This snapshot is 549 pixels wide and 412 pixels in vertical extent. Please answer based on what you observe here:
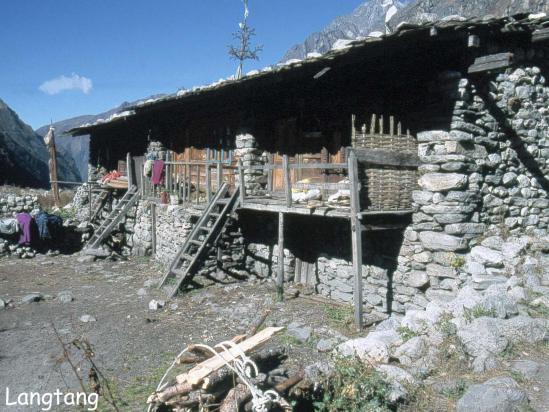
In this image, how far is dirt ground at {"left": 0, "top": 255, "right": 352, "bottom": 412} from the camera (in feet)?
17.4

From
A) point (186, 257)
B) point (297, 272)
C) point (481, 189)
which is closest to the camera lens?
point (481, 189)

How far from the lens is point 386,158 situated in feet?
21.6

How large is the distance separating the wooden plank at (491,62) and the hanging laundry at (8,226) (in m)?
12.5

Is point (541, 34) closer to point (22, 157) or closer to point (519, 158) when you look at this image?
point (519, 158)

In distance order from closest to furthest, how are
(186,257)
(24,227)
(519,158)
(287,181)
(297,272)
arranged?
(519,158) < (287,181) < (186,257) < (297,272) < (24,227)

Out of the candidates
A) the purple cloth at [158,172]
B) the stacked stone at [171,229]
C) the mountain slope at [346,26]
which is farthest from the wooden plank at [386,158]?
the mountain slope at [346,26]

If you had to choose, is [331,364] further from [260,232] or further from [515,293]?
[260,232]

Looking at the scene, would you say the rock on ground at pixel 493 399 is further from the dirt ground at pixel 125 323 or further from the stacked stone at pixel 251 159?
the stacked stone at pixel 251 159

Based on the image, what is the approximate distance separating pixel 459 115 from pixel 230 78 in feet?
15.0

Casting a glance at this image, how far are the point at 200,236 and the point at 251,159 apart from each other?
205 centimetres

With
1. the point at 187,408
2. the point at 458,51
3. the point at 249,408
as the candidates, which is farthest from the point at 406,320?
the point at 458,51

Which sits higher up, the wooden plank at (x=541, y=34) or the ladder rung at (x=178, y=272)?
the wooden plank at (x=541, y=34)

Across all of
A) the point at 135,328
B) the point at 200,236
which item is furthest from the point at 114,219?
the point at 135,328

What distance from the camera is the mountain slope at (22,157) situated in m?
29.0
